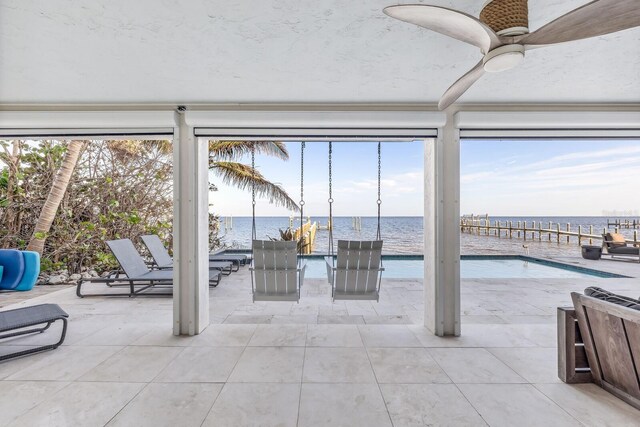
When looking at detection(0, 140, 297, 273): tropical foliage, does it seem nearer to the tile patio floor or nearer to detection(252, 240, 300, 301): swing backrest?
detection(252, 240, 300, 301): swing backrest

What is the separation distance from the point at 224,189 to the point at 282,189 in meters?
1.47

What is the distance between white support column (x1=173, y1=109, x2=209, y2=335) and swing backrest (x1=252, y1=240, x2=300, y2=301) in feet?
2.20

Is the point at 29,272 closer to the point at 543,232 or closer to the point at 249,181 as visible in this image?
the point at 249,181

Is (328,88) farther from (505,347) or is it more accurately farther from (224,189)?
(224,189)

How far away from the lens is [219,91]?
271 cm

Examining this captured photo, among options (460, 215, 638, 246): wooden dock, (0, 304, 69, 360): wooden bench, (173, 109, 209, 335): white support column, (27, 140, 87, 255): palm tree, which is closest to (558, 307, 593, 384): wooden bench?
(173, 109, 209, 335): white support column

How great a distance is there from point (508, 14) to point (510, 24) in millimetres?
58

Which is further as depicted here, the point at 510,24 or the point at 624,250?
the point at 624,250

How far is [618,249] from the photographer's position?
→ 8320mm

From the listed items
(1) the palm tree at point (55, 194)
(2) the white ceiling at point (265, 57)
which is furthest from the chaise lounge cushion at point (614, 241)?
(1) the palm tree at point (55, 194)

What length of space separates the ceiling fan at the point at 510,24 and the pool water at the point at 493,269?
5341 mm

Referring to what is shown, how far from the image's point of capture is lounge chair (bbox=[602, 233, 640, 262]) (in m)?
8.16

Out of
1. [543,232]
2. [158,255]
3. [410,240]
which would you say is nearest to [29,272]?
[158,255]

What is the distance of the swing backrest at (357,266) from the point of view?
344 cm
